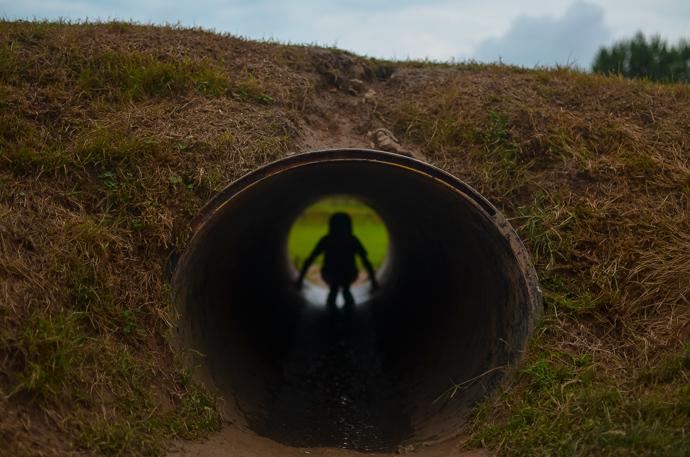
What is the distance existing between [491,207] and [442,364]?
70.7 inches

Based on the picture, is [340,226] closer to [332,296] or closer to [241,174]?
[332,296]

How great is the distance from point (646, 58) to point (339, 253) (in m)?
19.6

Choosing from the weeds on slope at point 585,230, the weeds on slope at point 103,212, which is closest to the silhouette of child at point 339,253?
the weeds on slope at point 585,230

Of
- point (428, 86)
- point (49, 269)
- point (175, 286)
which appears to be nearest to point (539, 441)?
point (175, 286)

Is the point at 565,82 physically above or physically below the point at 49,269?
above

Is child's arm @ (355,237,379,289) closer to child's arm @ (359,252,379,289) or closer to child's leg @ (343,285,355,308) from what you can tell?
child's arm @ (359,252,379,289)

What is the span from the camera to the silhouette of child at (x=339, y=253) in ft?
31.2

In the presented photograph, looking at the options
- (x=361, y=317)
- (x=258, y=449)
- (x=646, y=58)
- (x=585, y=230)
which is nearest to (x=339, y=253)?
(x=361, y=317)

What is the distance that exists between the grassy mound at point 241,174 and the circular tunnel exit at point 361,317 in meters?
0.39

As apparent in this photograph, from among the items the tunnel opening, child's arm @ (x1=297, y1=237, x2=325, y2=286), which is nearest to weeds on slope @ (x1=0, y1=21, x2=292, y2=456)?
the tunnel opening

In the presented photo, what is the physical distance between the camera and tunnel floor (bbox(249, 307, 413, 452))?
14.2 feet

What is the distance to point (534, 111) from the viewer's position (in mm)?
5605

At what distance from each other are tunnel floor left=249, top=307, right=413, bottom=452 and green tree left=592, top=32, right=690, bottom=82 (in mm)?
19125

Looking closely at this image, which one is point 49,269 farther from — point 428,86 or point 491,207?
point 428,86
